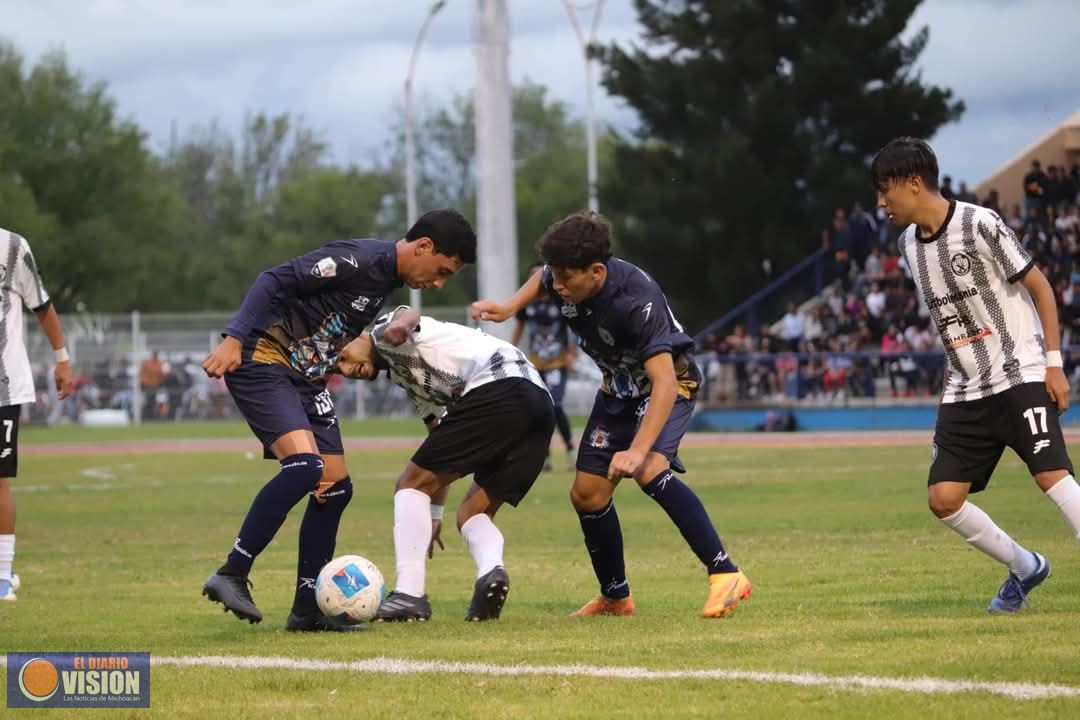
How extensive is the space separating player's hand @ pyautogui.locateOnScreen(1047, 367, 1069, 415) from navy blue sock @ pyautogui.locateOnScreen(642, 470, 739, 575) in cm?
163

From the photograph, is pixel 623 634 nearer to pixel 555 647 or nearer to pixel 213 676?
pixel 555 647

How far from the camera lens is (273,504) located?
738cm

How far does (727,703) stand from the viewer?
5293 millimetres

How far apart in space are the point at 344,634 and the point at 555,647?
3.88 ft

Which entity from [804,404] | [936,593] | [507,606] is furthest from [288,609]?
[804,404]

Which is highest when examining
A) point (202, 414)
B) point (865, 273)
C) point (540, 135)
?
point (540, 135)

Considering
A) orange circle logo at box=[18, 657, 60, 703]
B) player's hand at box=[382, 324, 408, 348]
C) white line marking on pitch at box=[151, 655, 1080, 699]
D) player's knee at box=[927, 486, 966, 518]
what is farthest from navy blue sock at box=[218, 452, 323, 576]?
player's knee at box=[927, 486, 966, 518]

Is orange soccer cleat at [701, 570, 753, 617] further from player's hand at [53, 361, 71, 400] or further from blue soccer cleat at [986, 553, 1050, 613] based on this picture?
player's hand at [53, 361, 71, 400]

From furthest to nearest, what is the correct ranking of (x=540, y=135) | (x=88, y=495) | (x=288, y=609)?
1. (x=540, y=135)
2. (x=88, y=495)
3. (x=288, y=609)

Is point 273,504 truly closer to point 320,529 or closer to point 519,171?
point 320,529

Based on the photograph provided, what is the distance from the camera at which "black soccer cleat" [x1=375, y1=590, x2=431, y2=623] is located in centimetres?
764

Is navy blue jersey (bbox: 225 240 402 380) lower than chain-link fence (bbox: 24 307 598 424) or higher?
higher

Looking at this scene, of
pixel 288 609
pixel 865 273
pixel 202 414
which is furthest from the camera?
pixel 202 414

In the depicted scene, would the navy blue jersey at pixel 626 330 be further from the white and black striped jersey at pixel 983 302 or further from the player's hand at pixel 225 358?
the player's hand at pixel 225 358
